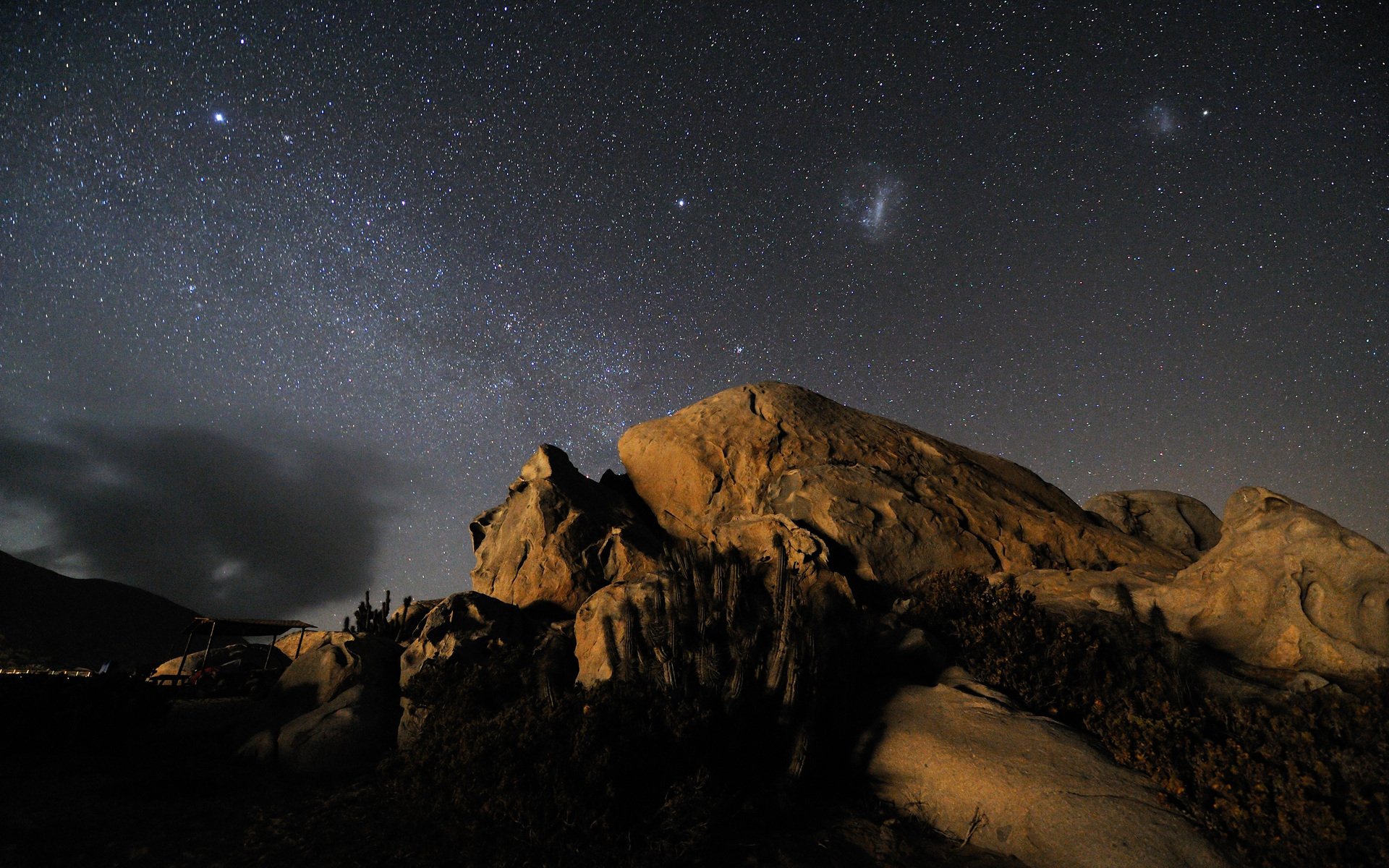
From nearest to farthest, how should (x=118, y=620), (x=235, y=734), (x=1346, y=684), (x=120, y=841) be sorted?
(x=120, y=841), (x=1346, y=684), (x=235, y=734), (x=118, y=620)

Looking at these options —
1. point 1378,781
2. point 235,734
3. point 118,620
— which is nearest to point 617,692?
point 1378,781

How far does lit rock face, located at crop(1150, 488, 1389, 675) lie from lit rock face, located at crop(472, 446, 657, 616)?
41.7 feet

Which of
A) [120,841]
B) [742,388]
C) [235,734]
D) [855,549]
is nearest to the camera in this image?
[120,841]

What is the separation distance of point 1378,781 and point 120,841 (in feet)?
46.8

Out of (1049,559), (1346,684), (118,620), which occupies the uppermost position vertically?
(118,620)

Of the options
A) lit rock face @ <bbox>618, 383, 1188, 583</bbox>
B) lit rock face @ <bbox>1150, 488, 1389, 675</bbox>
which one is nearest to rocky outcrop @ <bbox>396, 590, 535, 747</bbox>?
lit rock face @ <bbox>618, 383, 1188, 583</bbox>

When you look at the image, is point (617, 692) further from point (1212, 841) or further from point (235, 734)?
point (235, 734)

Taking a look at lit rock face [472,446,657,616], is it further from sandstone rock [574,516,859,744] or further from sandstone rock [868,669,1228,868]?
sandstone rock [868,669,1228,868]

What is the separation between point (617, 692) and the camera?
8680 millimetres

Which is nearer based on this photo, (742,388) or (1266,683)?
(1266,683)

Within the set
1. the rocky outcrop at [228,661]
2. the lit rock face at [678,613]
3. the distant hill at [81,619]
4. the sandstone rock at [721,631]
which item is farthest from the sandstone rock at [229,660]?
the distant hill at [81,619]

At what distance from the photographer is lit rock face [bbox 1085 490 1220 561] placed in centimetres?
2338

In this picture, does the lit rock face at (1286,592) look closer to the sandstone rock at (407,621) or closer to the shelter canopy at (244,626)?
the sandstone rock at (407,621)

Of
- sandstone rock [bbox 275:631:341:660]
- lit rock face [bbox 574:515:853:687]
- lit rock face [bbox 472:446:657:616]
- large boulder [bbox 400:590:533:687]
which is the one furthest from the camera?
sandstone rock [bbox 275:631:341:660]
